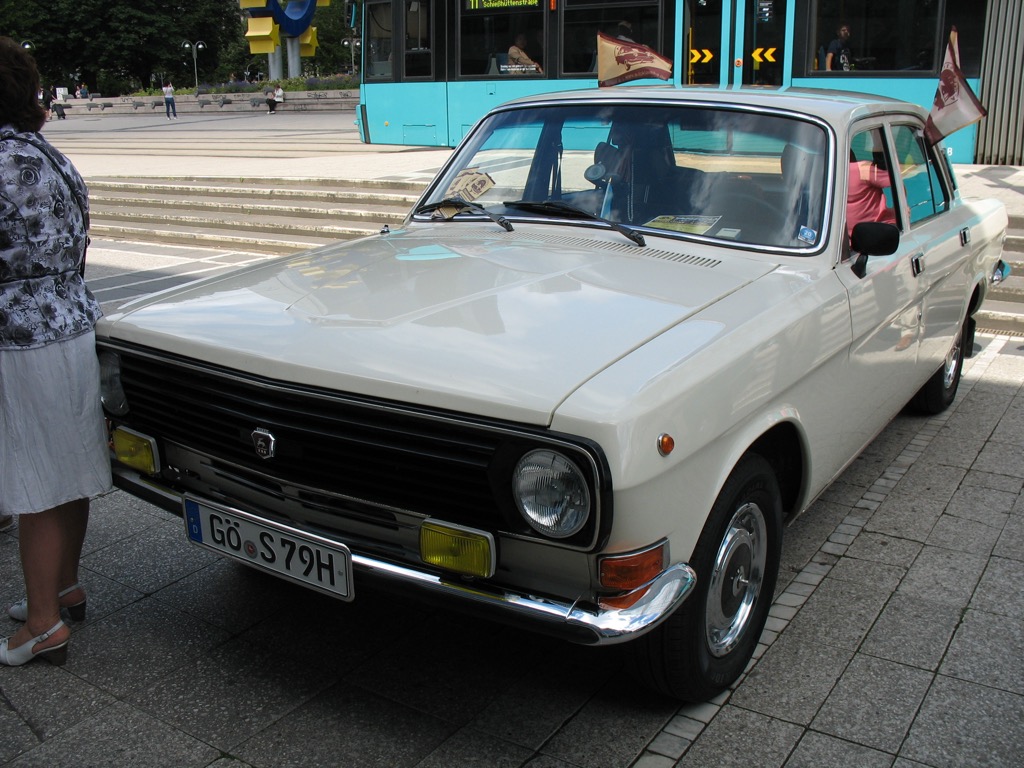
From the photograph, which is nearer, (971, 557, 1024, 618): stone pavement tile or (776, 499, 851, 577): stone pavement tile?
(971, 557, 1024, 618): stone pavement tile

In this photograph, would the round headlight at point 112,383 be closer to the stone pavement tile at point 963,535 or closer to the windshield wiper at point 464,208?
the windshield wiper at point 464,208

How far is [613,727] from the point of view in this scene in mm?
2939

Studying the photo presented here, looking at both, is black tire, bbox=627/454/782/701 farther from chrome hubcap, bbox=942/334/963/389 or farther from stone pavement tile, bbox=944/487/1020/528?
chrome hubcap, bbox=942/334/963/389

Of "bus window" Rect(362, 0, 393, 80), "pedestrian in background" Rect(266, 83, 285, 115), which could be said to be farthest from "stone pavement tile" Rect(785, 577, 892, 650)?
"pedestrian in background" Rect(266, 83, 285, 115)

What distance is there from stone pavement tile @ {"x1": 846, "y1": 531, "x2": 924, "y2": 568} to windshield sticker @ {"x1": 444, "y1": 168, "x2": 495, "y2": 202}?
7.14 ft

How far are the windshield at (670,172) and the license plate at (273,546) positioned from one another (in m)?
1.82

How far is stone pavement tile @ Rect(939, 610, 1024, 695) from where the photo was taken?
3.16 m

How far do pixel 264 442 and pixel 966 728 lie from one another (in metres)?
2.20

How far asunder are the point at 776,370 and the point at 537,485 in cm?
98

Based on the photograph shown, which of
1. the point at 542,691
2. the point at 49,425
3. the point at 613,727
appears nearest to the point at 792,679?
the point at 613,727

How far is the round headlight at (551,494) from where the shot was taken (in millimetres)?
2406

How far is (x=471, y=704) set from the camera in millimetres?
3066

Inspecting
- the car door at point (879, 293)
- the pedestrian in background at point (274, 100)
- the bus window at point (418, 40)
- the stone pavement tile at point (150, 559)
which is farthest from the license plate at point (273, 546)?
the pedestrian in background at point (274, 100)

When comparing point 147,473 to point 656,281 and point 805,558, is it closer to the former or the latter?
point 656,281
